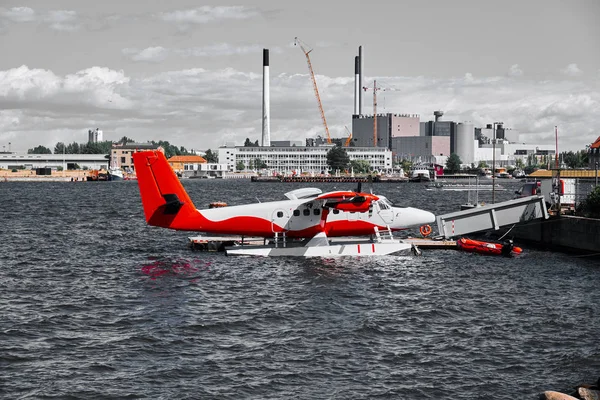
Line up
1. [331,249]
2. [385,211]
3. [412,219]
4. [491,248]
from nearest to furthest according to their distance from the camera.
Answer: [331,249]
[385,211]
[412,219]
[491,248]

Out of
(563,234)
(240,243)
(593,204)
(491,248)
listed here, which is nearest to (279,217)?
(240,243)

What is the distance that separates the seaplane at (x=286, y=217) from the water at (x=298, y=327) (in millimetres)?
1396

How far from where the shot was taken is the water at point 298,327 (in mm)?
20172

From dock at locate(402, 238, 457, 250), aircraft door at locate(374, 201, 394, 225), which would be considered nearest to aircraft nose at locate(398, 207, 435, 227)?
aircraft door at locate(374, 201, 394, 225)

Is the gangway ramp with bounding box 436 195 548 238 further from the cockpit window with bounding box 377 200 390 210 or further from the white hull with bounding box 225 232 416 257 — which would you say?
the cockpit window with bounding box 377 200 390 210

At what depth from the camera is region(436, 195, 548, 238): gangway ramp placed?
47.1m

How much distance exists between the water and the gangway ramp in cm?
403

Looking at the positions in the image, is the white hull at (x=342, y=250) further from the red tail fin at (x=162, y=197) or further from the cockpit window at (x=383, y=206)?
the red tail fin at (x=162, y=197)

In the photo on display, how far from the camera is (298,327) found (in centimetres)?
2603

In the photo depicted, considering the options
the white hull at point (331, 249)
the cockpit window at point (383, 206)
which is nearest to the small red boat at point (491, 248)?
the white hull at point (331, 249)

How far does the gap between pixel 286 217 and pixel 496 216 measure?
15043 millimetres

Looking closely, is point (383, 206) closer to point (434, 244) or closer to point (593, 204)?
point (434, 244)

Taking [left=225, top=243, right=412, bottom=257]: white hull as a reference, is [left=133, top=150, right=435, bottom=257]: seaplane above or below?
above

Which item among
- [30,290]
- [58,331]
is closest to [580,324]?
[58,331]
